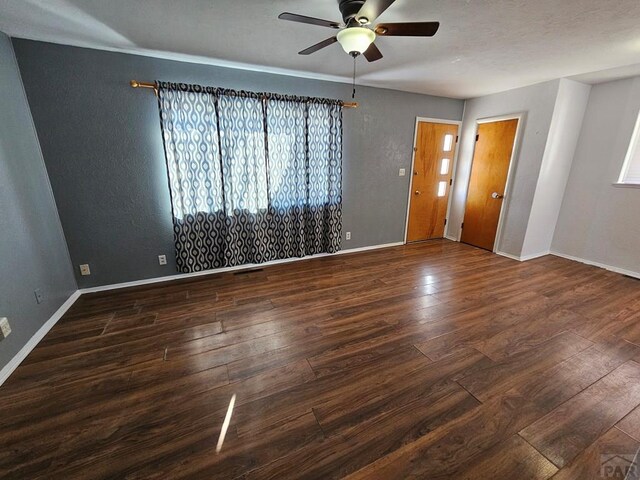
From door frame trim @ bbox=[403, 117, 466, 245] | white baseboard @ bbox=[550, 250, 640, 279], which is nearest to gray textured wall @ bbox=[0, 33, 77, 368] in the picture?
door frame trim @ bbox=[403, 117, 466, 245]

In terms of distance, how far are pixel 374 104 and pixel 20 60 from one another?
379 cm

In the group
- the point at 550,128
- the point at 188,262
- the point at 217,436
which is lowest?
the point at 217,436

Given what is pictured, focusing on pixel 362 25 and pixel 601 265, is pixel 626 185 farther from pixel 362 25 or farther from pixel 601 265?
pixel 362 25

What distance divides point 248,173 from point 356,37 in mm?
1962

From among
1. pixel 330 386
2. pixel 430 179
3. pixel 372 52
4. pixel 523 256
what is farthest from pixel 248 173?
pixel 523 256

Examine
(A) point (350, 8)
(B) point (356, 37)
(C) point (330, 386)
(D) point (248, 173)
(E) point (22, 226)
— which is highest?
(A) point (350, 8)

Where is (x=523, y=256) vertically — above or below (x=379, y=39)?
below

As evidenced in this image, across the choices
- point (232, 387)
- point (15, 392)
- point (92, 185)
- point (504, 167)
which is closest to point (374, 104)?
point (504, 167)

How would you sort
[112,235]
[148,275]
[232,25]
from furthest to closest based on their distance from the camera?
[148,275]
[112,235]
[232,25]

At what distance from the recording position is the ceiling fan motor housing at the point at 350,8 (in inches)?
64.0

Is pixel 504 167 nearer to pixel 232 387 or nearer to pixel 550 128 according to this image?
pixel 550 128

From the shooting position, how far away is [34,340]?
2080 mm

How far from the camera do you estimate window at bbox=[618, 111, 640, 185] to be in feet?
10.7

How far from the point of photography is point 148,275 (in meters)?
3.14
